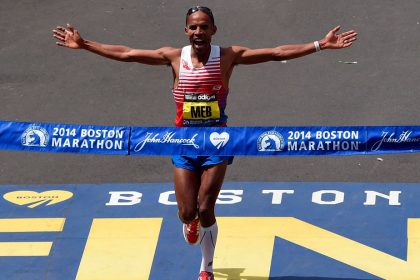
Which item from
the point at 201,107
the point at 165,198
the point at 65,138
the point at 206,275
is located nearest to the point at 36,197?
the point at 165,198

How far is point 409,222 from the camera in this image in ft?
42.4

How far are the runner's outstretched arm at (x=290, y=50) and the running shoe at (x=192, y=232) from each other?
1.75 m

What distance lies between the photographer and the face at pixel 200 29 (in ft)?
37.6

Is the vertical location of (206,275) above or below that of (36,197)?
below

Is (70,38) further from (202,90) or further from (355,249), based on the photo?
(355,249)

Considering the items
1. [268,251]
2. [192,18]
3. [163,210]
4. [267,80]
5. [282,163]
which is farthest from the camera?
[267,80]

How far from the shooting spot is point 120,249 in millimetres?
12617

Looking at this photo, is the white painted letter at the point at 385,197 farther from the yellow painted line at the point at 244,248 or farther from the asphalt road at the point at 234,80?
the yellow painted line at the point at 244,248

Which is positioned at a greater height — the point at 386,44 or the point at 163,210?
the point at 386,44

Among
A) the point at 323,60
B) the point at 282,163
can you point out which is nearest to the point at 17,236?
the point at 282,163

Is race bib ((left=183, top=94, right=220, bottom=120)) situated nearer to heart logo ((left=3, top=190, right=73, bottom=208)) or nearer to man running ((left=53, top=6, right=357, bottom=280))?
man running ((left=53, top=6, right=357, bottom=280))

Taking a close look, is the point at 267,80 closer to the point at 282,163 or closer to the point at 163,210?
the point at 282,163

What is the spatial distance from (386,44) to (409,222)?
195 inches

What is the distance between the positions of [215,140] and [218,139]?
0.03 metres
